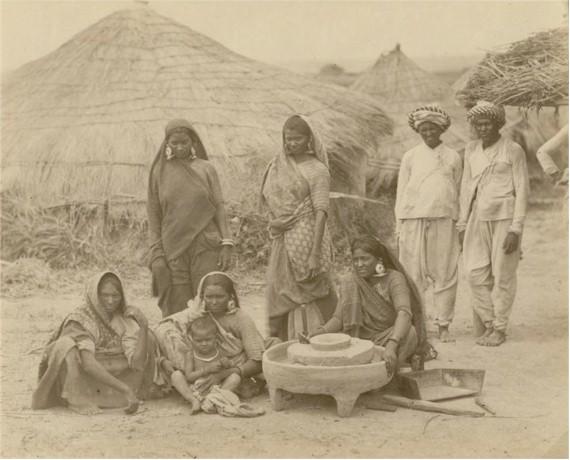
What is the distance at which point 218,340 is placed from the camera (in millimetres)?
5262

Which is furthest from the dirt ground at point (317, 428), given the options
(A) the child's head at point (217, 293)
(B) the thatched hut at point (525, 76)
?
(B) the thatched hut at point (525, 76)

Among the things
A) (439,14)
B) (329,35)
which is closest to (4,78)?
(329,35)

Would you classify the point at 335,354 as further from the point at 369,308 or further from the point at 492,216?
the point at 492,216

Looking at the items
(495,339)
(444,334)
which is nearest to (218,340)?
(444,334)

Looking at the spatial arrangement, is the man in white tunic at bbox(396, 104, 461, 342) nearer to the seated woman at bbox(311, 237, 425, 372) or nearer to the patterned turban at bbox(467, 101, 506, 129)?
the patterned turban at bbox(467, 101, 506, 129)

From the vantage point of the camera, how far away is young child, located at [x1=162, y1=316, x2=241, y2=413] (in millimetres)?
5086

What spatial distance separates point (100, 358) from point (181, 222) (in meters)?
1.03

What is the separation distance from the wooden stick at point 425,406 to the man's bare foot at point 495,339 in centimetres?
137

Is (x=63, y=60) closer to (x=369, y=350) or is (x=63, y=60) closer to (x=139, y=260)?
(x=139, y=260)

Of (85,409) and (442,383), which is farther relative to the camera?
(442,383)

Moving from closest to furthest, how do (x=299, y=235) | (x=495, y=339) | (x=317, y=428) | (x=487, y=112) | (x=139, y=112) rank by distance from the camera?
1. (x=317, y=428)
2. (x=299, y=235)
3. (x=487, y=112)
4. (x=495, y=339)
5. (x=139, y=112)

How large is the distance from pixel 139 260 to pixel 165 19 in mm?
2520

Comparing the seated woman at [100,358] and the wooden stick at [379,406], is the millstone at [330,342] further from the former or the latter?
the seated woman at [100,358]

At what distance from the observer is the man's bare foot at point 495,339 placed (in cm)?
625
